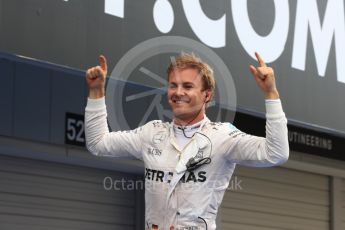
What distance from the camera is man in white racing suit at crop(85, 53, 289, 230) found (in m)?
4.68

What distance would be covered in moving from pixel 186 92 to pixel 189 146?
29 cm

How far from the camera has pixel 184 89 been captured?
480cm

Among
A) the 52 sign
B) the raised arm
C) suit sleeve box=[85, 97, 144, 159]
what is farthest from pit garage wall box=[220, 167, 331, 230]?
the raised arm

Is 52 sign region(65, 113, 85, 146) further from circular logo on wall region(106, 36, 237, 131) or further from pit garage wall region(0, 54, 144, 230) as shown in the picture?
circular logo on wall region(106, 36, 237, 131)

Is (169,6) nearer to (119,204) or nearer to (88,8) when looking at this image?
(88,8)

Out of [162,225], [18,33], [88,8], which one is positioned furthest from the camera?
[88,8]

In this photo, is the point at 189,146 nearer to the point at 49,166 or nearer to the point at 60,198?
the point at 49,166

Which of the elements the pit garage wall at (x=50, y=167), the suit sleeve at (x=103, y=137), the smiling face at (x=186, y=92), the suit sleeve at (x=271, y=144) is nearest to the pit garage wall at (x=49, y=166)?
the pit garage wall at (x=50, y=167)

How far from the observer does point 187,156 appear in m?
4.84


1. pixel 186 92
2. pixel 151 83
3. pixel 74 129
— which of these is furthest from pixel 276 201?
pixel 186 92

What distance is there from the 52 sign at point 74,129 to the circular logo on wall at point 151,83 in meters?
0.42

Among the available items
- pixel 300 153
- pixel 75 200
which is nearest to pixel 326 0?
pixel 300 153

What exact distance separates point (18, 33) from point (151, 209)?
2486 mm

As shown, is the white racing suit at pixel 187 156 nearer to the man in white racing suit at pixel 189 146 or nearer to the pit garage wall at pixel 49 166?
the man in white racing suit at pixel 189 146
